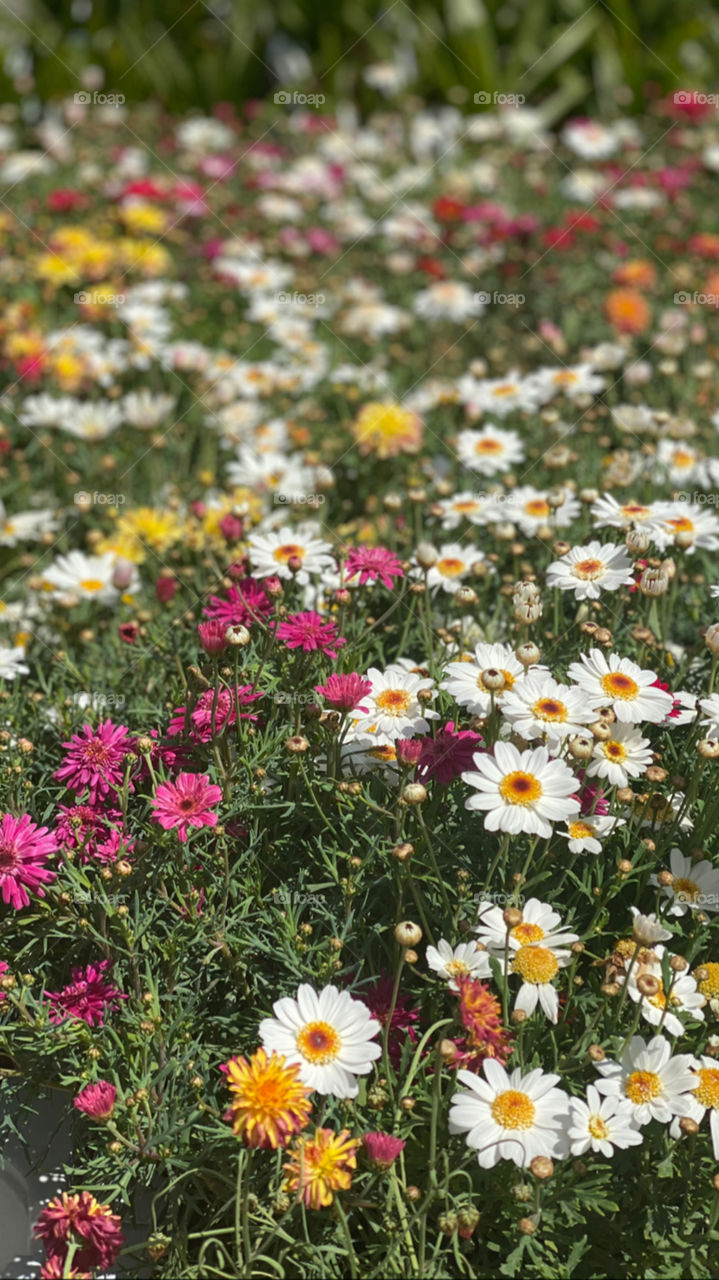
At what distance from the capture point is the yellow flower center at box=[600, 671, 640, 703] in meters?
1.92

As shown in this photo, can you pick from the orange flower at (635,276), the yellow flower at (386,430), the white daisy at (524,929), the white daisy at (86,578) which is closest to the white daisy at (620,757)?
the white daisy at (524,929)

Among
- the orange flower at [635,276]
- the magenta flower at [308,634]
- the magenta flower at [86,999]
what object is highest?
the orange flower at [635,276]

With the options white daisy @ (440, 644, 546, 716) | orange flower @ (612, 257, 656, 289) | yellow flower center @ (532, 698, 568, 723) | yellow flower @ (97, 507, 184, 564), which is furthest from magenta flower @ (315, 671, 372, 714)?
orange flower @ (612, 257, 656, 289)

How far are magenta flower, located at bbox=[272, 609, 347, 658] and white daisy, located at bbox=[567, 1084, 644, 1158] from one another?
2.90 feet

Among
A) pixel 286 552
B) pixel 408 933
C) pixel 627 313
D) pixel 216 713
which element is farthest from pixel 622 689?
pixel 627 313

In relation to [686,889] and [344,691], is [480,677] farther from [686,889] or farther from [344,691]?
[686,889]

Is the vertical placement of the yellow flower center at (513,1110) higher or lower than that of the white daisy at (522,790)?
lower

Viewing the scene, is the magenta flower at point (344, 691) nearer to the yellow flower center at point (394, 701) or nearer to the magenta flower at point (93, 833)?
the yellow flower center at point (394, 701)

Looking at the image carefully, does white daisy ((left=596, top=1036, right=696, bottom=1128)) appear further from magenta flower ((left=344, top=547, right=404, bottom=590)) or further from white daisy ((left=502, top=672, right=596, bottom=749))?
magenta flower ((left=344, top=547, right=404, bottom=590))

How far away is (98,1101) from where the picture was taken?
1676mm

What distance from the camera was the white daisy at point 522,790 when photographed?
1.70 meters

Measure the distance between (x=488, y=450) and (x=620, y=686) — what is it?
4.95 ft

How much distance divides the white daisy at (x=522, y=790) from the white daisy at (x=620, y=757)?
11 centimetres

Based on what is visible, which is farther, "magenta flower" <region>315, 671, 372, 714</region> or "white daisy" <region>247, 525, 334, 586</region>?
"white daisy" <region>247, 525, 334, 586</region>
